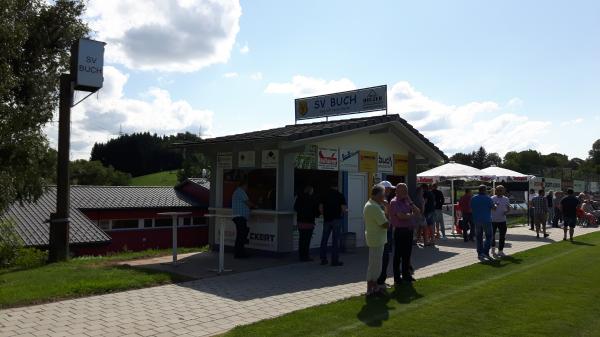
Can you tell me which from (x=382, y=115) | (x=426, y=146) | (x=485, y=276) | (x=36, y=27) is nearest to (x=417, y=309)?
(x=485, y=276)

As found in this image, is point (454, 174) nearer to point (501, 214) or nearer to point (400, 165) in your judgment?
point (400, 165)

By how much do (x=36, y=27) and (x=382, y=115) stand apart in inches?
577

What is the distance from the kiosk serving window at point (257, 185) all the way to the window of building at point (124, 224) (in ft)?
93.1

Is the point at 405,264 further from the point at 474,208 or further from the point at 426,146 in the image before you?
the point at 426,146

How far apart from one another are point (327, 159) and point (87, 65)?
21.5ft

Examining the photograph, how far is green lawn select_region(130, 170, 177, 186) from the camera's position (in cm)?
8531

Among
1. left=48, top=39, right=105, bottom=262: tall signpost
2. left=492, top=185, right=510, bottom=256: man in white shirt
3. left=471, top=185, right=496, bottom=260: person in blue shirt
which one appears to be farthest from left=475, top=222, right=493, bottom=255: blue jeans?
left=48, top=39, right=105, bottom=262: tall signpost

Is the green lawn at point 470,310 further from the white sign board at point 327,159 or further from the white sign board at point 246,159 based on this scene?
the white sign board at point 246,159

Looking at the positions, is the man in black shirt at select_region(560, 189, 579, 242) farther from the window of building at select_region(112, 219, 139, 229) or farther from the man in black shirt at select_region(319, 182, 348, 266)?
the window of building at select_region(112, 219, 139, 229)

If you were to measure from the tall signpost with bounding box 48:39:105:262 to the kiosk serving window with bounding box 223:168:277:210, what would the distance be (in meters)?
3.78

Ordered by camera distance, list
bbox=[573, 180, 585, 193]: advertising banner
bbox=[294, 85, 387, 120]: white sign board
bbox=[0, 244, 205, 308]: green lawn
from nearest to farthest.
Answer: bbox=[0, 244, 205, 308]: green lawn → bbox=[294, 85, 387, 120]: white sign board → bbox=[573, 180, 585, 193]: advertising banner

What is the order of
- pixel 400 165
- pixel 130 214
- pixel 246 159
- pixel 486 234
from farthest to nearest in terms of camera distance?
pixel 130 214
pixel 400 165
pixel 246 159
pixel 486 234

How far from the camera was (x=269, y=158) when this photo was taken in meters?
12.1

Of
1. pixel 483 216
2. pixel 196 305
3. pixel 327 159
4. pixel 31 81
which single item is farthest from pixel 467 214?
pixel 31 81
